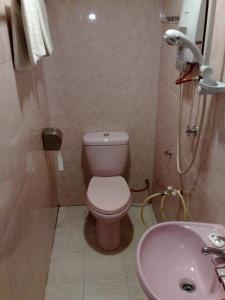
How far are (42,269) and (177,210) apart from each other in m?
0.95

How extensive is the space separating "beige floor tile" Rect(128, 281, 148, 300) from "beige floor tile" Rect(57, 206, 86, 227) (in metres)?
0.73

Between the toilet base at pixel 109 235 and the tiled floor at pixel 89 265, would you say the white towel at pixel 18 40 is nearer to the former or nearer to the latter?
the toilet base at pixel 109 235

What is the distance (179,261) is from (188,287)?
0.35 feet

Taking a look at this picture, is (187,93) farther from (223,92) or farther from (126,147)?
(126,147)

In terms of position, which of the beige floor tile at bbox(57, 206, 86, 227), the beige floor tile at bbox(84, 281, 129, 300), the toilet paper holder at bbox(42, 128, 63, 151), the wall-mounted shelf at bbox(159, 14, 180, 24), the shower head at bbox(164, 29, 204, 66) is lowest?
the beige floor tile at bbox(57, 206, 86, 227)

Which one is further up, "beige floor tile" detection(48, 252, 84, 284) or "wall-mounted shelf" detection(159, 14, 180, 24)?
"wall-mounted shelf" detection(159, 14, 180, 24)

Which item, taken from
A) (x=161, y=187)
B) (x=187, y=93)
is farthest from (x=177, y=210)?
(x=187, y=93)

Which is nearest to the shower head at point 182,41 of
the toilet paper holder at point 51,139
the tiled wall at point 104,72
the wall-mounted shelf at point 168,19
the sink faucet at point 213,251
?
the wall-mounted shelf at point 168,19

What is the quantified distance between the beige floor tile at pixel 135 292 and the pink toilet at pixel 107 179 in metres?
0.33

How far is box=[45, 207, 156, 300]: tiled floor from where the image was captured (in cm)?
172

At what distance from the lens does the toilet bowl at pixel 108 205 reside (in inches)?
71.4

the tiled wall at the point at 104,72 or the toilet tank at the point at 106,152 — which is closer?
the tiled wall at the point at 104,72

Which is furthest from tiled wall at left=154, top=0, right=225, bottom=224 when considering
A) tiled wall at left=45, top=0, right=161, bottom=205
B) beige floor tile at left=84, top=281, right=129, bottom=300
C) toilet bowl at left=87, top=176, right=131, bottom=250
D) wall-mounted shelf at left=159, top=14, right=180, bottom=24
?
beige floor tile at left=84, top=281, right=129, bottom=300

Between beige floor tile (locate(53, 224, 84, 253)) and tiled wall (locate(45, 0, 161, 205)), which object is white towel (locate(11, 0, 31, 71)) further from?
beige floor tile (locate(53, 224, 84, 253))
